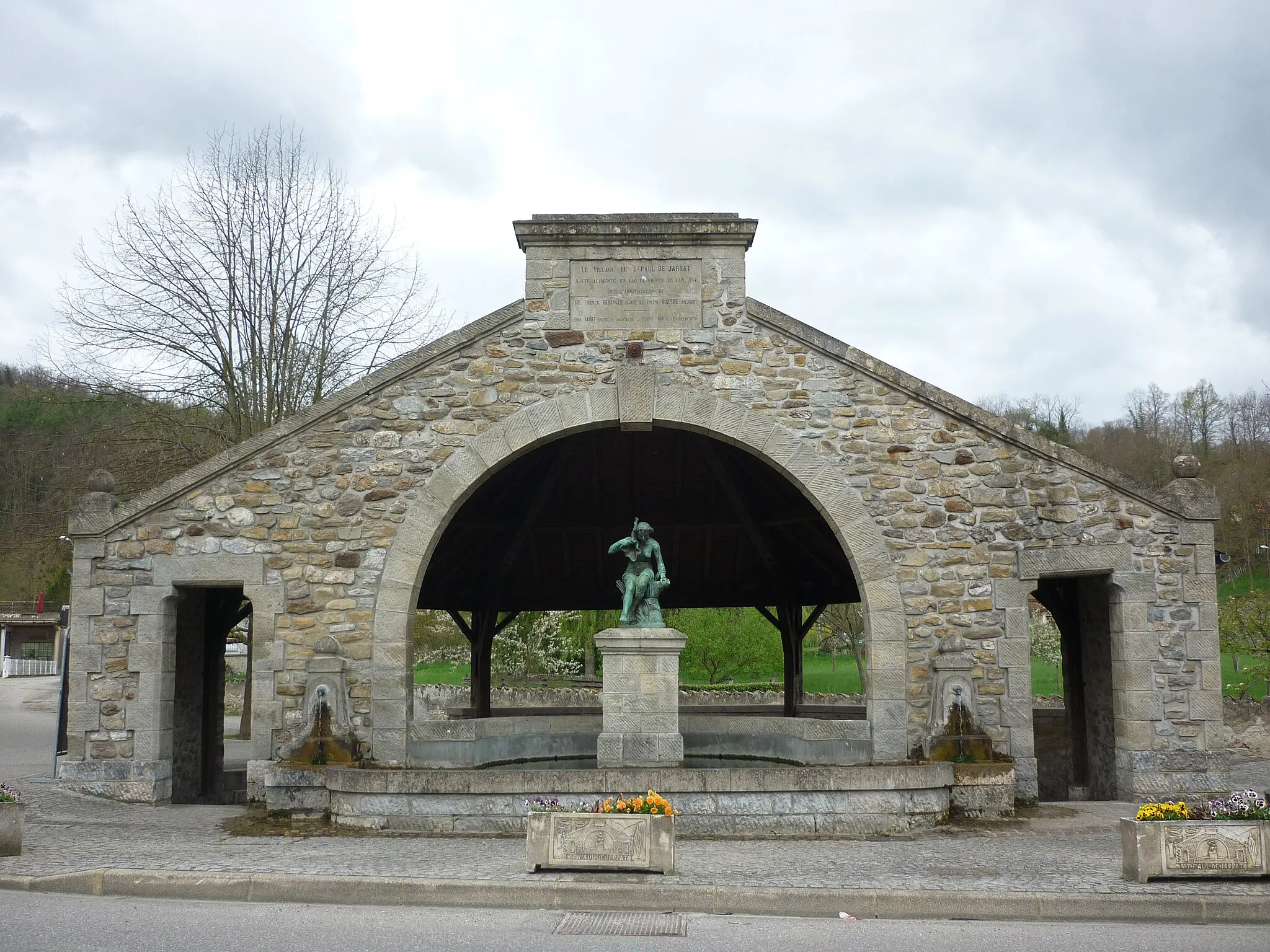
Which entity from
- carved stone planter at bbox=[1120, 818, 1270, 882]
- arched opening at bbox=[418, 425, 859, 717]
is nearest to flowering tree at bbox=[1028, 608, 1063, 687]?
arched opening at bbox=[418, 425, 859, 717]

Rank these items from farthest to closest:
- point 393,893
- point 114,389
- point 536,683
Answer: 1. point 536,683
2. point 114,389
3. point 393,893

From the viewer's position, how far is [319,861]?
24.3ft

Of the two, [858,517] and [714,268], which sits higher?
[714,268]

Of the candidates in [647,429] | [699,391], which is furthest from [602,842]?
[699,391]

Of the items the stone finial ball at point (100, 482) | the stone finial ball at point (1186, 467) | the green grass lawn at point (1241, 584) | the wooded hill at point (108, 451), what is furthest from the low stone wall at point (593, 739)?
the green grass lawn at point (1241, 584)

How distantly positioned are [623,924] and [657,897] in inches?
18.8

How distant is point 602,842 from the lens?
22.1ft

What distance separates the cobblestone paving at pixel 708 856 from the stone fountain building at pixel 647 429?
106cm

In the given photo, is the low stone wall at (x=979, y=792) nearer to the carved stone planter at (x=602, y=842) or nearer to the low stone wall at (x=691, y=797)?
the low stone wall at (x=691, y=797)

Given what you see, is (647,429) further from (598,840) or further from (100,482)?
(100,482)

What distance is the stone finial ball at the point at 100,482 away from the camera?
10.3m

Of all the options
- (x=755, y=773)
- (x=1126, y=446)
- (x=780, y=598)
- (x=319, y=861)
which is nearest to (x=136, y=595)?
(x=319, y=861)

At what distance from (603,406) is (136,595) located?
4.94 metres

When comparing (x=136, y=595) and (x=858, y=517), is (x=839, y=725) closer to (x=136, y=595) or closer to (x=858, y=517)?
(x=858, y=517)
